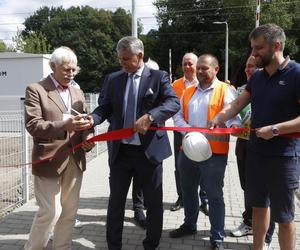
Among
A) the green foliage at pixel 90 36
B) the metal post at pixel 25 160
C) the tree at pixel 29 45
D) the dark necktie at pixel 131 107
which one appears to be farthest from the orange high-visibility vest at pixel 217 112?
the green foliage at pixel 90 36

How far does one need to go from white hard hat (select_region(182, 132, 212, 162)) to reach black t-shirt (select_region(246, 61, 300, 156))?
1.79 ft

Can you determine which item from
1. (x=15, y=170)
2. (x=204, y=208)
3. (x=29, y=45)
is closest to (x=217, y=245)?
(x=204, y=208)

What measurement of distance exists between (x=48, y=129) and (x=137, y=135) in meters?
0.86

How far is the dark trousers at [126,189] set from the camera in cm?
379

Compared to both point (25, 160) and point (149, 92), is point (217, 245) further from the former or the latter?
point (25, 160)

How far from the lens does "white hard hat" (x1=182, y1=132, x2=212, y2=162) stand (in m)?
3.81

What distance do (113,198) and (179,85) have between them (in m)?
2.36

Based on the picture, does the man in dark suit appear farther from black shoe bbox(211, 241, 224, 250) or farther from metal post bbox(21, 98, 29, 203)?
metal post bbox(21, 98, 29, 203)

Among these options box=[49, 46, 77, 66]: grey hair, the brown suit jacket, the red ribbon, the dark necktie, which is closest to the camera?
the brown suit jacket

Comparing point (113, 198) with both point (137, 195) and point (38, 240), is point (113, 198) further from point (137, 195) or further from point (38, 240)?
point (137, 195)

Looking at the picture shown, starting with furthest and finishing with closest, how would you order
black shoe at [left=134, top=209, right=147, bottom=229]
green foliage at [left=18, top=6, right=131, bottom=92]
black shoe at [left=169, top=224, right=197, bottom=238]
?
green foliage at [left=18, top=6, right=131, bottom=92] < black shoe at [left=134, top=209, right=147, bottom=229] < black shoe at [left=169, top=224, right=197, bottom=238]

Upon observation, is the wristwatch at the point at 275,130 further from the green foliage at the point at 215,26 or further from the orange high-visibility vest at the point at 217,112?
the green foliage at the point at 215,26

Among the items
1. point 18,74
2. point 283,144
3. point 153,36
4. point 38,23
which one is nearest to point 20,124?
point 283,144

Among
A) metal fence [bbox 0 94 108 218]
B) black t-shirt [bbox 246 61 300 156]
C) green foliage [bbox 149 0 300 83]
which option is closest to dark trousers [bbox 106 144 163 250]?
black t-shirt [bbox 246 61 300 156]
